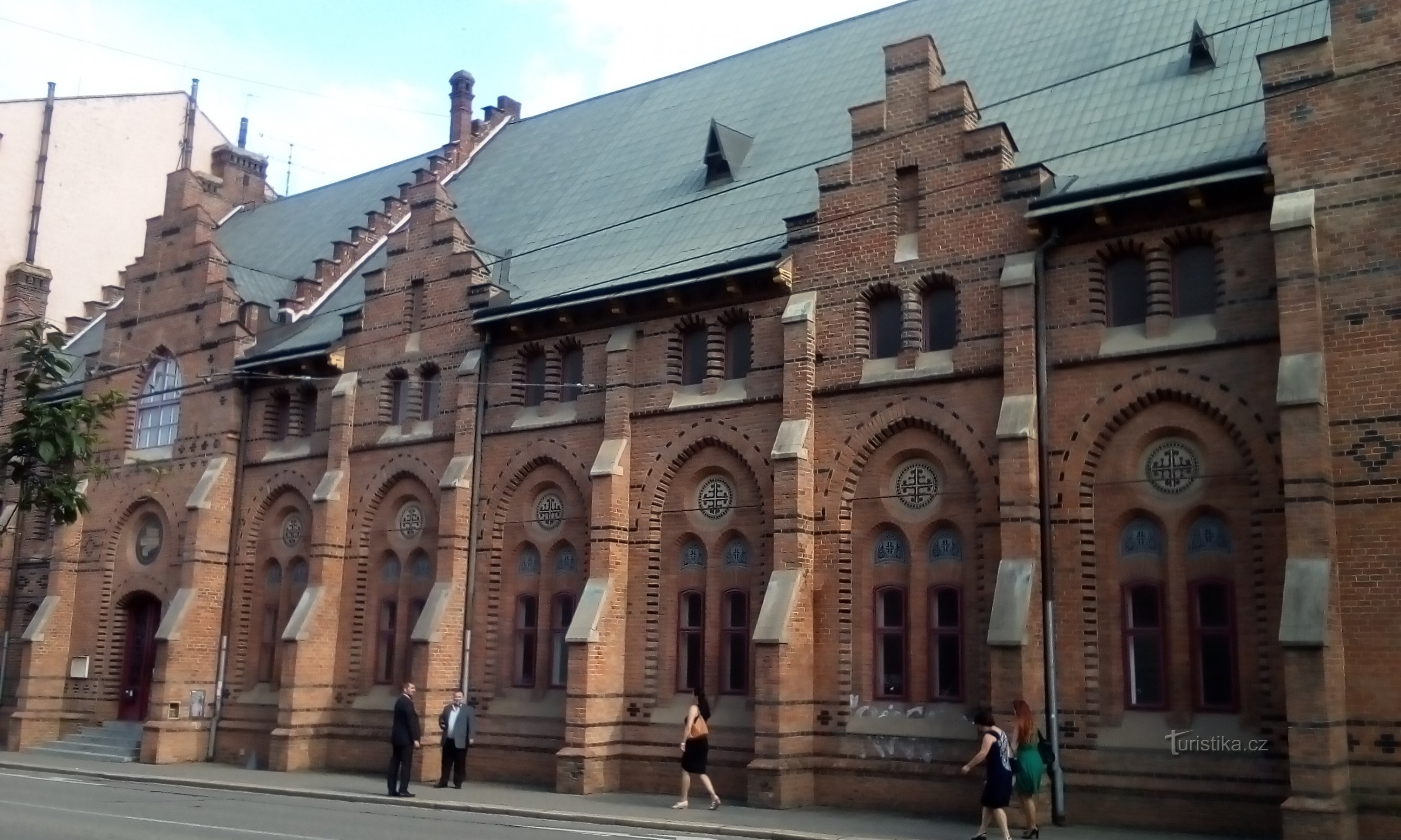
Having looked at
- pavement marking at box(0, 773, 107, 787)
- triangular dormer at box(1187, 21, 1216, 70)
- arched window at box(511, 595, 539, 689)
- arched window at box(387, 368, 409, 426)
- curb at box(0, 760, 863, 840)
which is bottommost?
pavement marking at box(0, 773, 107, 787)

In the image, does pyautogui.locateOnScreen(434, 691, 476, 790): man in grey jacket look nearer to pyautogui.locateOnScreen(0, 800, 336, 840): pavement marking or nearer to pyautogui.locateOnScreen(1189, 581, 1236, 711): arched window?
pyautogui.locateOnScreen(0, 800, 336, 840): pavement marking

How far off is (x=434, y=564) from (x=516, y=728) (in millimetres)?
4344

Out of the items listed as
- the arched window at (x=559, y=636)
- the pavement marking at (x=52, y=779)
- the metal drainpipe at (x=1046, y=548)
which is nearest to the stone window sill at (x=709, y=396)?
the arched window at (x=559, y=636)

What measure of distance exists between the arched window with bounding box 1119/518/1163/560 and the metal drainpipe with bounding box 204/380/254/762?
2064cm

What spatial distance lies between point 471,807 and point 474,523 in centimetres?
720

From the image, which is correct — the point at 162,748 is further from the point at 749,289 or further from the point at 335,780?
the point at 749,289

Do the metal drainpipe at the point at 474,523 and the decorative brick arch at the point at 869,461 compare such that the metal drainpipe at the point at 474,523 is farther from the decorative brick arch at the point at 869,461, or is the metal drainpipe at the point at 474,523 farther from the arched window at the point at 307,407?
the decorative brick arch at the point at 869,461

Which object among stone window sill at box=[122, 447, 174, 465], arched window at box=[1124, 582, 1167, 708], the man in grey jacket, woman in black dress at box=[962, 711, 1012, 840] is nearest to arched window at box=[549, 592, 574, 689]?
the man in grey jacket

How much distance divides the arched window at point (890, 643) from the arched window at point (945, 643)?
476 millimetres

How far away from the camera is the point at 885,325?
20.8 metres

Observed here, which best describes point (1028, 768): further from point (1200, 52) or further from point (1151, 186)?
point (1200, 52)

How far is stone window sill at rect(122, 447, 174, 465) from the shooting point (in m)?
31.5

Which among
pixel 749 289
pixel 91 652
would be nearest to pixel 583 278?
pixel 749 289

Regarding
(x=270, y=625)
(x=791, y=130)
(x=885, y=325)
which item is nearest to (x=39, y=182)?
(x=270, y=625)
